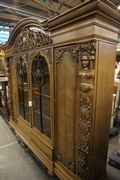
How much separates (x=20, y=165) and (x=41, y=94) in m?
1.13

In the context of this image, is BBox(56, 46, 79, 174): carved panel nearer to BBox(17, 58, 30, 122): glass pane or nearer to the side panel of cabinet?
the side panel of cabinet

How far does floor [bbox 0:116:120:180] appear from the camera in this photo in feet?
5.13

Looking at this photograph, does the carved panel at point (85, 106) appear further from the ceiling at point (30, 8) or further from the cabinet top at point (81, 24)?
the ceiling at point (30, 8)

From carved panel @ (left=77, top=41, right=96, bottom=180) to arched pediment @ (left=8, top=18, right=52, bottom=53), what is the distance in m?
0.51

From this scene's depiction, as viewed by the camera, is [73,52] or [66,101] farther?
[66,101]

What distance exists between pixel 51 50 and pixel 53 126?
0.88 metres

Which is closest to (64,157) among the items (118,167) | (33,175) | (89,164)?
(89,164)

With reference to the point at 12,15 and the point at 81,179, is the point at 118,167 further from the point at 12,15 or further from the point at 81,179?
the point at 12,15

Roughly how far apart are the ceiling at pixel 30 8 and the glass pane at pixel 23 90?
109cm

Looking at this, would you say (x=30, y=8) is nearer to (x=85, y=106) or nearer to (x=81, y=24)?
(x=81, y=24)

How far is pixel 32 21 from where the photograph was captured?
1389mm

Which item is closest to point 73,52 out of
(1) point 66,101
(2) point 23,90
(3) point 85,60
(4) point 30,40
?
(3) point 85,60

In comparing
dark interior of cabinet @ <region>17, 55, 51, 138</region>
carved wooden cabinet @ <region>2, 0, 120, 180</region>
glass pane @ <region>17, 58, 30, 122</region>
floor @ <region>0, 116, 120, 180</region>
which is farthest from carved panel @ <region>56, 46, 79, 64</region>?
floor @ <region>0, 116, 120, 180</region>

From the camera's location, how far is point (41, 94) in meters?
1.64
